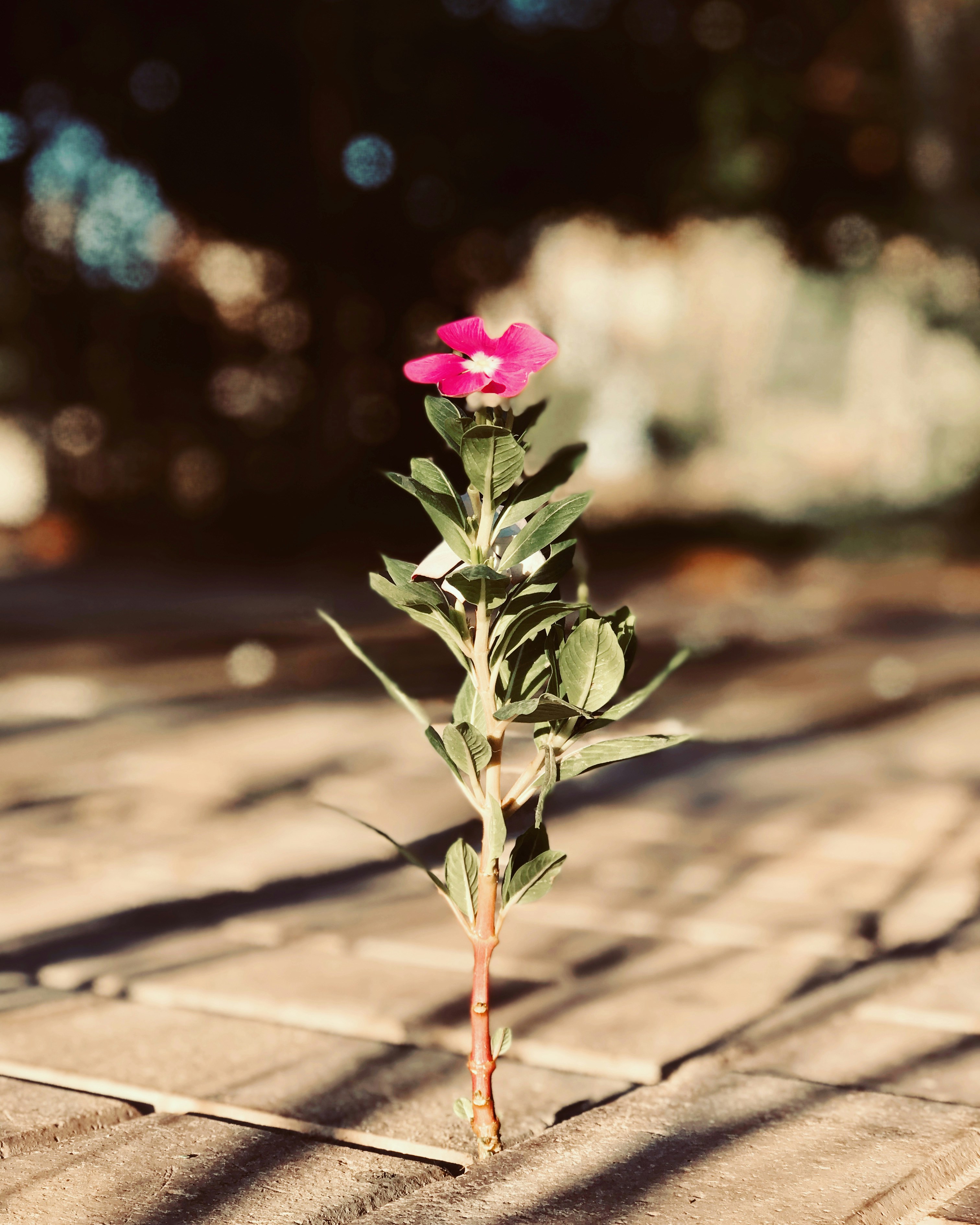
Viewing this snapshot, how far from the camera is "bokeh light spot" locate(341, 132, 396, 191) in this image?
574 inches

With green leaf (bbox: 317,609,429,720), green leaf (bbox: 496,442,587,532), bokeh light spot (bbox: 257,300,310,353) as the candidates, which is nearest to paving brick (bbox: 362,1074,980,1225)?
green leaf (bbox: 317,609,429,720)

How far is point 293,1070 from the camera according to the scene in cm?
234

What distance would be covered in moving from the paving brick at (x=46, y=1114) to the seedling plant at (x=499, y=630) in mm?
603

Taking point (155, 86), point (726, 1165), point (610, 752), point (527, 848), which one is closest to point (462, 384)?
point (610, 752)

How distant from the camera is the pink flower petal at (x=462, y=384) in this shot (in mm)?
1684

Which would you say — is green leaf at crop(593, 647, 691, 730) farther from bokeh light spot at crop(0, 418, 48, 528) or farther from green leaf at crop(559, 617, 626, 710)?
bokeh light spot at crop(0, 418, 48, 528)

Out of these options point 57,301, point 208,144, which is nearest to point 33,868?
point 208,144

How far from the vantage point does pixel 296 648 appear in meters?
8.98

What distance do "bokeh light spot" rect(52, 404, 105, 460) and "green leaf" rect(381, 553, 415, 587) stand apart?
14.9m

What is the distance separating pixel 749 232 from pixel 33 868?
1338cm

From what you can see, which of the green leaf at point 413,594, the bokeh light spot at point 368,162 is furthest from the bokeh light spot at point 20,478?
the green leaf at point 413,594

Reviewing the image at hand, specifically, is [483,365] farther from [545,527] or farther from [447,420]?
[545,527]

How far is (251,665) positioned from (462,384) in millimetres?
6640

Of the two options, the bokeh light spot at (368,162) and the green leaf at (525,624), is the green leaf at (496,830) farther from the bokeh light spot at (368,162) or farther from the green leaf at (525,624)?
the bokeh light spot at (368,162)
